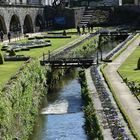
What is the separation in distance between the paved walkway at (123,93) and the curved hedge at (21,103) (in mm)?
6432

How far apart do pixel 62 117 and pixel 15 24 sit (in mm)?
66668

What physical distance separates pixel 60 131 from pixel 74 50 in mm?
33236

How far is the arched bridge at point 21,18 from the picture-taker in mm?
92681

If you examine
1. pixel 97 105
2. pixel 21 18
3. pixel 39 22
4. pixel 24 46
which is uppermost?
pixel 21 18

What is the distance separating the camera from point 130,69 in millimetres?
49500

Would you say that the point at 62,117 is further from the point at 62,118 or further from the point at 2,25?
the point at 2,25

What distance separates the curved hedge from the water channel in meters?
0.82

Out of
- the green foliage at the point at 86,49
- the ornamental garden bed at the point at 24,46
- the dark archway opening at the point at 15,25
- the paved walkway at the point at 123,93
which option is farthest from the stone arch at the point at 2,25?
the paved walkway at the point at 123,93

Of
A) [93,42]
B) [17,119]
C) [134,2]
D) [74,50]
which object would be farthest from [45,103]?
[134,2]

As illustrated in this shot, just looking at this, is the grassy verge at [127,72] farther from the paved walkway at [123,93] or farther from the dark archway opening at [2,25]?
the dark archway opening at [2,25]

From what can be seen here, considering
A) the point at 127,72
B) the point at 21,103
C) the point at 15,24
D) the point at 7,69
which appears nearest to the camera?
the point at 21,103

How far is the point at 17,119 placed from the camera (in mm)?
31547

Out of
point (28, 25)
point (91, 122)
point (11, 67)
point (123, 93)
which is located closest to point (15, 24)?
point (28, 25)

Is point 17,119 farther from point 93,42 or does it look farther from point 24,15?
point 24,15
